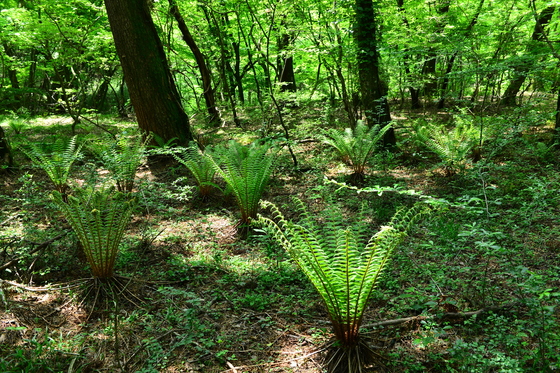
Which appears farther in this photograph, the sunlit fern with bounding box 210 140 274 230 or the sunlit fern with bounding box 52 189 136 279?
the sunlit fern with bounding box 210 140 274 230

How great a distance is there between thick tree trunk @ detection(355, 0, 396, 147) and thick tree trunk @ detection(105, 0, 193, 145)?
319cm

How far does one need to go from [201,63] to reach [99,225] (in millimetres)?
6157

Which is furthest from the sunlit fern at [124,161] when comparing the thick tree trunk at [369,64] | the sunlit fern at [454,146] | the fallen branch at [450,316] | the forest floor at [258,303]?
the sunlit fern at [454,146]

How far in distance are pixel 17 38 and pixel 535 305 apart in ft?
29.5

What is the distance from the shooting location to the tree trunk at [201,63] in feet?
23.9

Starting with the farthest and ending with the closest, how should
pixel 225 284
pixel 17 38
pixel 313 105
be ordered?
pixel 313 105 < pixel 17 38 < pixel 225 284

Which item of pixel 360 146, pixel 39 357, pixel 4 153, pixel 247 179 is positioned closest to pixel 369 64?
pixel 360 146

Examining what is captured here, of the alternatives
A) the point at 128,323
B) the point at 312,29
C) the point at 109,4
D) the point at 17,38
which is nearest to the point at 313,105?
the point at 312,29

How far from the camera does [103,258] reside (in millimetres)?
2619

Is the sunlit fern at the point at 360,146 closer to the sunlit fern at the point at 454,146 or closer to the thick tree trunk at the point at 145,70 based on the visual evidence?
the sunlit fern at the point at 454,146

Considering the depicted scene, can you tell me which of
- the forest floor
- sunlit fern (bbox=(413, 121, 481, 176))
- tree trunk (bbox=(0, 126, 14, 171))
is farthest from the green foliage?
sunlit fern (bbox=(413, 121, 481, 176))

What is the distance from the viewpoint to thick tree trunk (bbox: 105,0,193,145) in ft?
16.9

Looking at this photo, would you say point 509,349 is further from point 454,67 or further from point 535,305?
point 454,67

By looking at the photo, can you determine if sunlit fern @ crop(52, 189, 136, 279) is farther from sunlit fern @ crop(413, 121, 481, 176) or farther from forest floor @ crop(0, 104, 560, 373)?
sunlit fern @ crop(413, 121, 481, 176)
